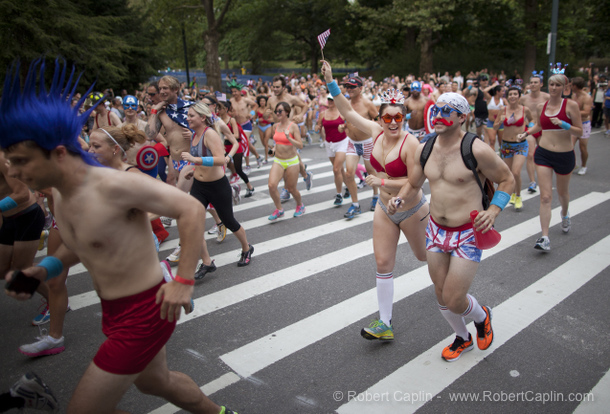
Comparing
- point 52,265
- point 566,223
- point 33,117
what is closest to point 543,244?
point 566,223

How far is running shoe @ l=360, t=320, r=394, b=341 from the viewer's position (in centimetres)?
410

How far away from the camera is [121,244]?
2.38m

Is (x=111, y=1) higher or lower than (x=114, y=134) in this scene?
higher

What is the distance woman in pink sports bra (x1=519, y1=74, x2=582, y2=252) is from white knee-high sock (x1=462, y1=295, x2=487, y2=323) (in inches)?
115

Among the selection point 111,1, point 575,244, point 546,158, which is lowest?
point 575,244

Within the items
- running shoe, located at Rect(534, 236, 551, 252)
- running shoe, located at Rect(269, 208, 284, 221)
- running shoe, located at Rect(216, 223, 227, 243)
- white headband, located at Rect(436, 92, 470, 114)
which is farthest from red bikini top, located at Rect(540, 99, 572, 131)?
running shoe, located at Rect(216, 223, 227, 243)

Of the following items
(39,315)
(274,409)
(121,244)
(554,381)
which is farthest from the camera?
(39,315)

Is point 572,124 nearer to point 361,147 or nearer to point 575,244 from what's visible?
point 575,244

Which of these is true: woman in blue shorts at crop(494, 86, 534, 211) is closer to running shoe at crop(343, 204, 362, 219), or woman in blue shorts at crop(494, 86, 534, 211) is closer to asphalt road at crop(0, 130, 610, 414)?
asphalt road at crop(0, 130, 610, 414)

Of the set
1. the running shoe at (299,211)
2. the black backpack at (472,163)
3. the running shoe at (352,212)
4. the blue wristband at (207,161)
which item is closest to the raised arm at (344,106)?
the black backpack at (472,163)

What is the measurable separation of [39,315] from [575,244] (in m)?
6.96

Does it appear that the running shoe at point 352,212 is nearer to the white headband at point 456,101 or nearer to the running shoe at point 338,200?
the running shoe at point 338,200

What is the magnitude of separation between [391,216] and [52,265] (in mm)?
2768

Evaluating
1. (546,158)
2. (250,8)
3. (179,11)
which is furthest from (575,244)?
(250,8)
